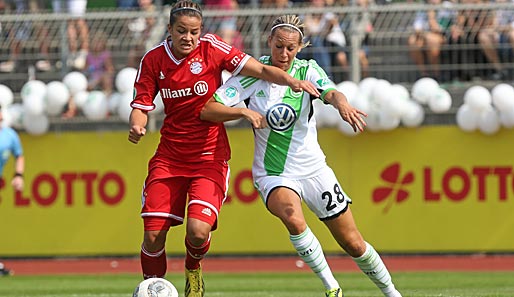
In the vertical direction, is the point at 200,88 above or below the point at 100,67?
above

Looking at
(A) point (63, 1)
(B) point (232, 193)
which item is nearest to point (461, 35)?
(B) point (232, 193)

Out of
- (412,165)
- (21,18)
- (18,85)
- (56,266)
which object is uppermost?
(21,18)

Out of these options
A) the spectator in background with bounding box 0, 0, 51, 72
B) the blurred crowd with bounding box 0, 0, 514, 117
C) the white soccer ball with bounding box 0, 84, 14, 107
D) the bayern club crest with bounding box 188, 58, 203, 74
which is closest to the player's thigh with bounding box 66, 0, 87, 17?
the blurred crowd with bounding box 0, 0, 514, 117

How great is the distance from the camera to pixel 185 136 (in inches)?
358

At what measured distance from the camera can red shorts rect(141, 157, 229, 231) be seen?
29.1 ft

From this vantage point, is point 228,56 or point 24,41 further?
point 24,41

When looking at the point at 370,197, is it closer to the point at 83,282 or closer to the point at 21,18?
the point at 83,282

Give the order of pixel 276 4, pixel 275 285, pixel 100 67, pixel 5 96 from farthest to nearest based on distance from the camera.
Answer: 1. pixel 276 4
2. pixel 100 67
3. pixel 5 96
4. pixel 275 285

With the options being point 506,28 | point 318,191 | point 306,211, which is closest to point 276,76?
point 318,191

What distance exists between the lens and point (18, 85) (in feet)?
56.2

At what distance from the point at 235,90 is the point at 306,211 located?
771 centimetres

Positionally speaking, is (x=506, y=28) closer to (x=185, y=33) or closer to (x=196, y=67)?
(x=196, y=67)

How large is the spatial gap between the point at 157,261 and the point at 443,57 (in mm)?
8535

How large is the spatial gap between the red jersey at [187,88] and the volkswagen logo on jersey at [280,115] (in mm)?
459
